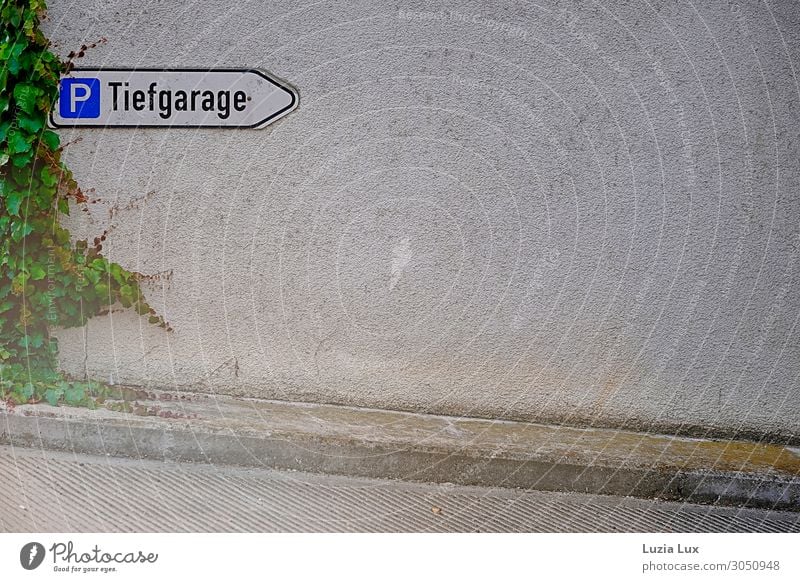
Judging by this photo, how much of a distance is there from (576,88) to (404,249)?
0.78 meters

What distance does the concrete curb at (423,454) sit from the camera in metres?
2.86

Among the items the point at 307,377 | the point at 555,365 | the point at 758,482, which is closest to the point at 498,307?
the point at 555,365

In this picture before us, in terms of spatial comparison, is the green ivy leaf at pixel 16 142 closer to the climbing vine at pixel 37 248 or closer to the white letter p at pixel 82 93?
the climbing vine at pixel 37 248

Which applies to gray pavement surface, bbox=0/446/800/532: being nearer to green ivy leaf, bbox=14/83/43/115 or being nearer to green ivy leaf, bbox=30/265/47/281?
green ivy leaf, bbox=30/265/47/281

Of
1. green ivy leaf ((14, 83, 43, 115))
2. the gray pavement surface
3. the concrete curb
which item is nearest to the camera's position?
the gray pavement surface

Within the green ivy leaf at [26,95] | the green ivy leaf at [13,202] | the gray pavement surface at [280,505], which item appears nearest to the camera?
the gray pavement surface at [280,505]

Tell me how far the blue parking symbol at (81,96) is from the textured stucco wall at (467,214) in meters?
0.08

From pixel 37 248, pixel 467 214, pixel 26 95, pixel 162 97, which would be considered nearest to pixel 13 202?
pixel 37 248

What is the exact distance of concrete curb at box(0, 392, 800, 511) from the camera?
286 centimetres

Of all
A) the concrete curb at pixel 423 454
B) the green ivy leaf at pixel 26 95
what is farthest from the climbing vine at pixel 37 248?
the concrete curb at pixel 423 454

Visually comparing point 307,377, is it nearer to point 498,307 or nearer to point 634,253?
point 498,307

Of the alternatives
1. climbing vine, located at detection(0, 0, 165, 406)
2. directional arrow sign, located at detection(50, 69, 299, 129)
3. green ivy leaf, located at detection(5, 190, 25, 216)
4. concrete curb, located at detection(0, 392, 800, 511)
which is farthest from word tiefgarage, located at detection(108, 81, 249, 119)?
concrete curb, located at detection(0, 392, 800, 511)

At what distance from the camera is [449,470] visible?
2.87 metres

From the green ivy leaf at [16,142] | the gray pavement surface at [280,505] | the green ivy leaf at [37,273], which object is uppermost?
the green ivy leaf at [16,142]
